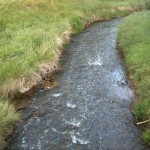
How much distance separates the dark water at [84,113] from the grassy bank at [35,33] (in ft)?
3.64

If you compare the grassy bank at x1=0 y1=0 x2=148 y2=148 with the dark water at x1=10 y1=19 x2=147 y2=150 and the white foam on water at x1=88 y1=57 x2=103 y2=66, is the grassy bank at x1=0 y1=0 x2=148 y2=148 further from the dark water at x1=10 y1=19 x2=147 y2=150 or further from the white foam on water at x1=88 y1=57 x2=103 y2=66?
the white foam on water at x1=88 y1=57 x2=103 y2=66

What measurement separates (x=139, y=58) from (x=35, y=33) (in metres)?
8.23

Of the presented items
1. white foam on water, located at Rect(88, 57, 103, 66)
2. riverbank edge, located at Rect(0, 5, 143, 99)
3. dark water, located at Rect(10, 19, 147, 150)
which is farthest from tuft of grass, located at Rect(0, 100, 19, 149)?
white foam on water, located at Rect(88, 57, 103, 66)

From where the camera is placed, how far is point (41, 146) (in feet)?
38.3

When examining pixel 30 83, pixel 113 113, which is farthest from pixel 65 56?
pixel 113 113

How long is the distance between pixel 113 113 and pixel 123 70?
620 cm

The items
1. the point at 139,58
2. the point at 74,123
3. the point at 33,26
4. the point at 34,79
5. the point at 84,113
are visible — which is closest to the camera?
the point at 74,123

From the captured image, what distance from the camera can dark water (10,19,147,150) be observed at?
11.9m

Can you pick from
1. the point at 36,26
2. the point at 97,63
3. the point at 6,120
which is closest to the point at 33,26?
the point at 36,26

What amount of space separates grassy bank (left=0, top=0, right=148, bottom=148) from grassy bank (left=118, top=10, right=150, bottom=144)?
5.02m

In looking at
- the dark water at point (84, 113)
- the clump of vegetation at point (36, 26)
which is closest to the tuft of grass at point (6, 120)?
the dark water at point (84, 113)

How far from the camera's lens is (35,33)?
22.6m

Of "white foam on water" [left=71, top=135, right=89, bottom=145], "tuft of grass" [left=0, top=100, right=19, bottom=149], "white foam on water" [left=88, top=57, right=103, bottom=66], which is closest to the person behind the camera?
"tuft of grass" [left=0, top=100, right=19, bottom=149]

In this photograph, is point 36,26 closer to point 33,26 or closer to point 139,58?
point 33,26
